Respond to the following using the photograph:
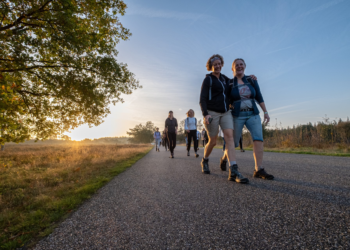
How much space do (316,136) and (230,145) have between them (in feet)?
38.7

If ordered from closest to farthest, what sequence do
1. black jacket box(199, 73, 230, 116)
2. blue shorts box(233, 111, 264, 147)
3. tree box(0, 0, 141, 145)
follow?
blue shorts box(233, 111, 264, 147) < black jacket box(199, 73, 230, 116) < tree box(0, 0, 141, 145)

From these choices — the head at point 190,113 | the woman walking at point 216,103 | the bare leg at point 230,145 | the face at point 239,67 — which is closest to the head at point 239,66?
the face at point 239,67

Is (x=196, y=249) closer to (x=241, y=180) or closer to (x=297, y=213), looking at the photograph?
(x=297, y=213)

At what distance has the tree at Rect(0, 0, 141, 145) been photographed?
5691mm

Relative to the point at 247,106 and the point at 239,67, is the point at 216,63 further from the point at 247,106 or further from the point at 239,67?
the point at 247,106

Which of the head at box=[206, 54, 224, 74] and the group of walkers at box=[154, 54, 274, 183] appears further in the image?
the head at box=[206, 54, 224, 74]

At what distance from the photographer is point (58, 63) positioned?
7484mm

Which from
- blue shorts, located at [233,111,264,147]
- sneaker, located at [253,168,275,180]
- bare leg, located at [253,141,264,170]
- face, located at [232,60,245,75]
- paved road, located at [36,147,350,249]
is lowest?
paved road, located at [36,147,350,249]

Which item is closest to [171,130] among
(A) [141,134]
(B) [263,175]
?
(B) [263,175]

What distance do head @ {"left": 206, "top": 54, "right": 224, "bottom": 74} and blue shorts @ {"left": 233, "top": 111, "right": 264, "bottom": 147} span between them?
3.71ft

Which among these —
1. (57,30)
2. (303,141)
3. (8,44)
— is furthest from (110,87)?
(303,141)

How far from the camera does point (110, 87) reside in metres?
8.84

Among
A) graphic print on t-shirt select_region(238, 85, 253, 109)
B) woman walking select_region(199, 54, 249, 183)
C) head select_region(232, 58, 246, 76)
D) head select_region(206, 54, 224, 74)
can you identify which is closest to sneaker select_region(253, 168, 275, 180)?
woman walking select_region(199, 54, 249, 183)

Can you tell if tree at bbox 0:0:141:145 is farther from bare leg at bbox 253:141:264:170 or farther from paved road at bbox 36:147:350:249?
bare leg at bbox 253:141:264:170
